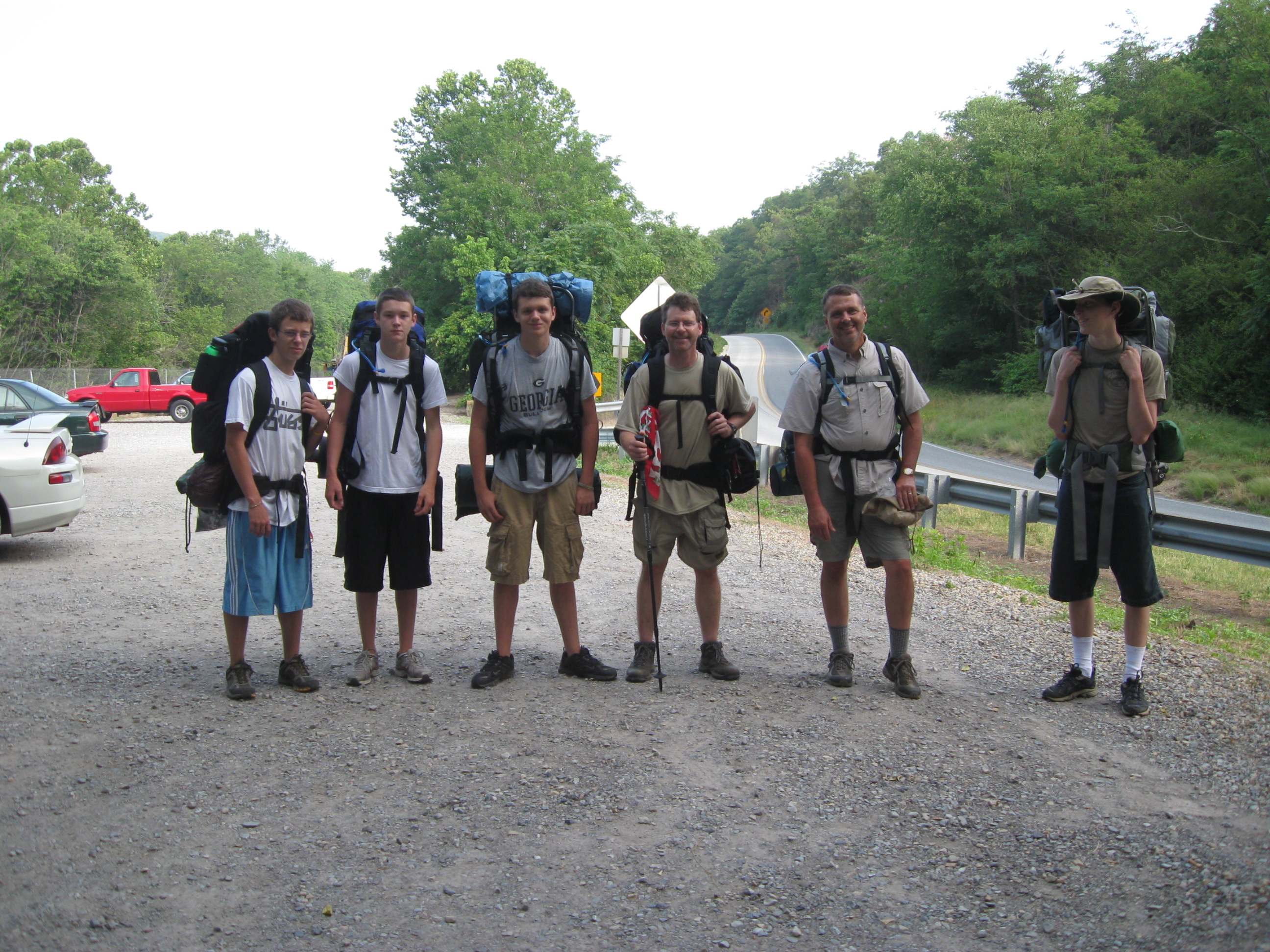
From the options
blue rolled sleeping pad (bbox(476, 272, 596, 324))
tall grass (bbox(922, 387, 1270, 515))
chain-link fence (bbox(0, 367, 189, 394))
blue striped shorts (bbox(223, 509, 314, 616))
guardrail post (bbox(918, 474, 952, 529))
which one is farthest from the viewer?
chain-link fence (bbox(0, 367, 189, 394))

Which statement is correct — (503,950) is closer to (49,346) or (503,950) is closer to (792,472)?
(792,472)

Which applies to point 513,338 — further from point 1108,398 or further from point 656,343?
point 1108,398

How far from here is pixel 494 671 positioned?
518 centimetres

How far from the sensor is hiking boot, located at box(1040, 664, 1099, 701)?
4.96 meters

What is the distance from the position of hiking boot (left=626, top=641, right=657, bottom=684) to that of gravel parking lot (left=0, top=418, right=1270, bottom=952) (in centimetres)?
6

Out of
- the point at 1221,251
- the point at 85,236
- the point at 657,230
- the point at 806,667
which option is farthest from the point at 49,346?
the point at 806,667

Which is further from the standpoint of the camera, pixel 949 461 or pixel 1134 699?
pixel 949 461

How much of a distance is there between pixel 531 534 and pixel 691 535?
0.83 meters

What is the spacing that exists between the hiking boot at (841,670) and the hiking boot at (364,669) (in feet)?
7.77

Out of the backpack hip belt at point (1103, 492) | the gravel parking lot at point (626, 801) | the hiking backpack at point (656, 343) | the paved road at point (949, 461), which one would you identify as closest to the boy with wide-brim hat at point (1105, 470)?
→ the backpack hip belt at point (1103, 492)

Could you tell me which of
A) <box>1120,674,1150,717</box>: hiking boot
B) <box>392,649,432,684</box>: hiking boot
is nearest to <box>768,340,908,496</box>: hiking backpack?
<box>1120,674,1150,717</box>: hiking boot

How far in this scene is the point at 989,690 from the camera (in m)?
5.14

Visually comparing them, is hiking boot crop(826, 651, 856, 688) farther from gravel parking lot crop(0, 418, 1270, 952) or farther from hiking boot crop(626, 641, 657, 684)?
hiking boot crop(626, 641, 657, 684)

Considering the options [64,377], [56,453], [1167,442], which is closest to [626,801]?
[1167,442]
